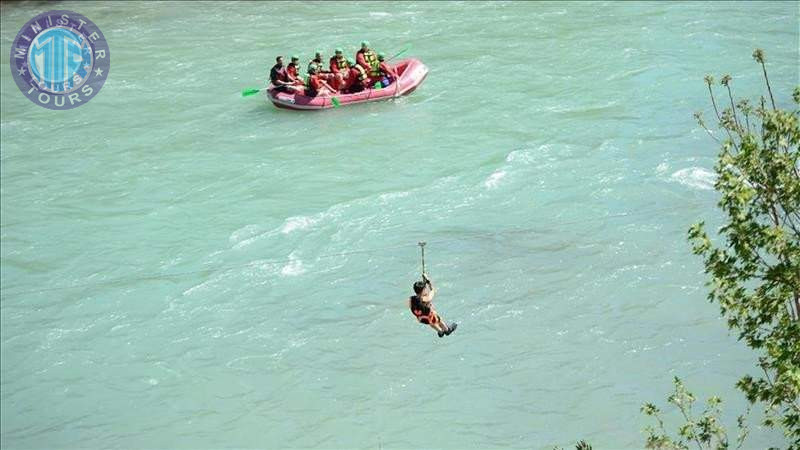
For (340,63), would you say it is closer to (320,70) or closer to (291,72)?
(320,70)

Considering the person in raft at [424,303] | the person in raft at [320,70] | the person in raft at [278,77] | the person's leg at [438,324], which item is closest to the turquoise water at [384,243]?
the person in raft at [278,77]

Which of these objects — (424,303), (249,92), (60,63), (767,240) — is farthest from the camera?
(60,63)

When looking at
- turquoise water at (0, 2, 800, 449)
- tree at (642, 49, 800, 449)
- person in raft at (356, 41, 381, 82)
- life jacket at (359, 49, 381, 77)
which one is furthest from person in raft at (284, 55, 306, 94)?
tree at (642, 49, 800, 449)

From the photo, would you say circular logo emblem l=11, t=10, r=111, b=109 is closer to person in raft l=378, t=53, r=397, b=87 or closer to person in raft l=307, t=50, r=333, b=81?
person in raft l=307, t=50, r=333, b=81

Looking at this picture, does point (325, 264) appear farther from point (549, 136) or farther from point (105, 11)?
point (105, 11)

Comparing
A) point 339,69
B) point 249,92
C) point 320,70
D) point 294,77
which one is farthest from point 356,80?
point 249,92

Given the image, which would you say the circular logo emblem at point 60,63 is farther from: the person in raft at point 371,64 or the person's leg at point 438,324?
the person's leg at point 438,324
